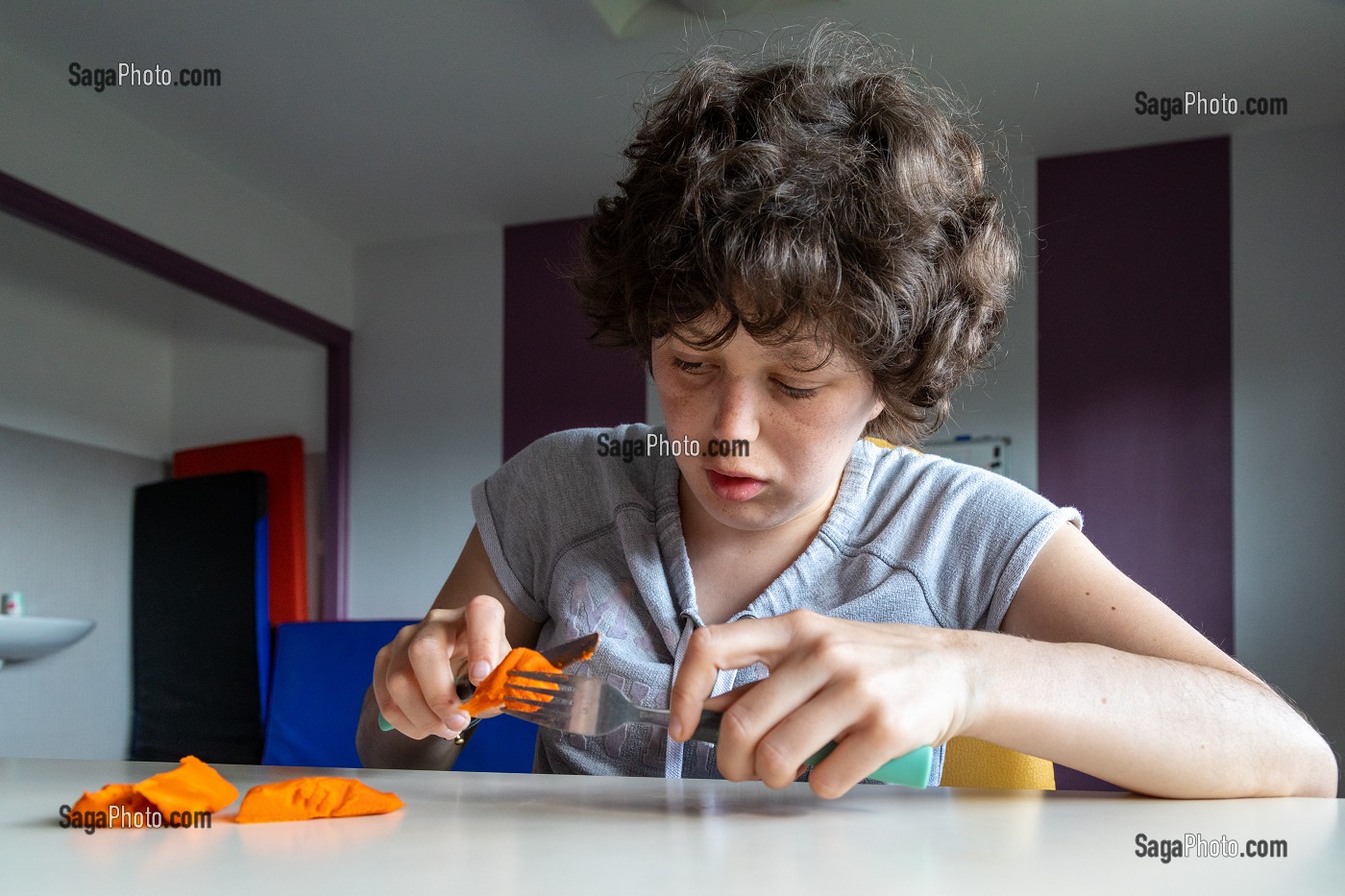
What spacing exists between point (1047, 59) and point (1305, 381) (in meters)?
1.56

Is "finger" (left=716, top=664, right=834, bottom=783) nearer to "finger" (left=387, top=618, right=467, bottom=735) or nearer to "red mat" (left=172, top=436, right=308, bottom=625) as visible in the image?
"finger" (left=387, top=618, right=467, bottom=735)

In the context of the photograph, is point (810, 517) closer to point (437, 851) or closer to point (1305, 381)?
point (437, 851)

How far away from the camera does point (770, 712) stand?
70cm

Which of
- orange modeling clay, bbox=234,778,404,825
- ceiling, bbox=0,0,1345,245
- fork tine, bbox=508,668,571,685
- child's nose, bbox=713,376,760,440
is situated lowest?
orange modeling clay, bbox=234,778,404,825

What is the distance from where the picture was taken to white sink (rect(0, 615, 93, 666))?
385cm

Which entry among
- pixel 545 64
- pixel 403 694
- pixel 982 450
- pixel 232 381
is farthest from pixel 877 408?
pixel 232 381

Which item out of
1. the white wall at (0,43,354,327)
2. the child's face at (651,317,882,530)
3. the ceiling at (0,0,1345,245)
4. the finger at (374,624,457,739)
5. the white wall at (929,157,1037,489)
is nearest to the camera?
the finger at (374,624,457,739)

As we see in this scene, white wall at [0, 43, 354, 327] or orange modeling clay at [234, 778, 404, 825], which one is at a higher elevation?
white wall at [0, 43, 354, 327]

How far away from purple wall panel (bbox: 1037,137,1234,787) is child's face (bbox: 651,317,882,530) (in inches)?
129

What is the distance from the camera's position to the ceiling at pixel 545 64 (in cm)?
336

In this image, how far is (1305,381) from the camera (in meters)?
4.02

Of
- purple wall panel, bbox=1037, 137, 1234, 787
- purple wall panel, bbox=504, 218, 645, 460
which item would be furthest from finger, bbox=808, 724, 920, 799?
purple wall panel, bbox=504, 218, 645, 460

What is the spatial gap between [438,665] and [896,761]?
375mm

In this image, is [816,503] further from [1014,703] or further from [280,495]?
[280,495]
